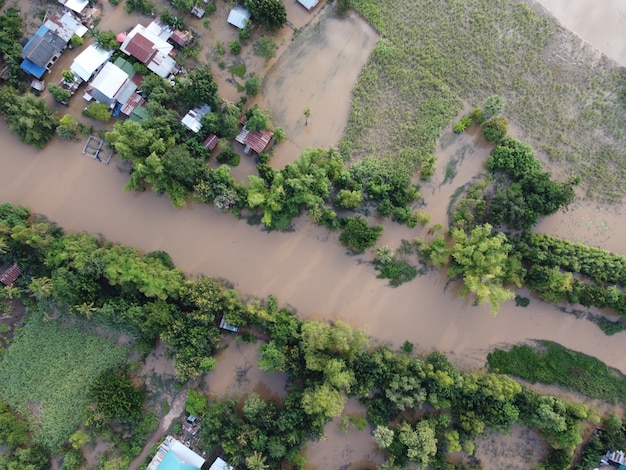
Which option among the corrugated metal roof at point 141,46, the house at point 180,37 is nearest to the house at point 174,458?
the corrugated metal roof at point 141,46

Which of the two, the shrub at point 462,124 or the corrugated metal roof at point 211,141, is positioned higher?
the shrub at point 462,124

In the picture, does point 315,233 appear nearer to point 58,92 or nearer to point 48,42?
point 58,92

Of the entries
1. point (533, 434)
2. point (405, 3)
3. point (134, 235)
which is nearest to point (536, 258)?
point (533, 434)

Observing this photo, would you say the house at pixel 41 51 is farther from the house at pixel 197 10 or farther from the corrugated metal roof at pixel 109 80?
the house at pixel 197 10

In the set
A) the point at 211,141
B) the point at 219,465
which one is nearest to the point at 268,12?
the point at 211,141

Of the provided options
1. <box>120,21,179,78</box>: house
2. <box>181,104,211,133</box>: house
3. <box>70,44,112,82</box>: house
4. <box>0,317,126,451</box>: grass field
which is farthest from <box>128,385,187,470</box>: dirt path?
<box>70,44,112,82</box>: house

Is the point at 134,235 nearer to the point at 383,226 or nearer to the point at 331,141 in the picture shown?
the point at 331,141

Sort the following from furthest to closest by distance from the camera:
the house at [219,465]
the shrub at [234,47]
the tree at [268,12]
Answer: the shrub at [234,47] < the tree at [268,12] < the house at [219,465]
